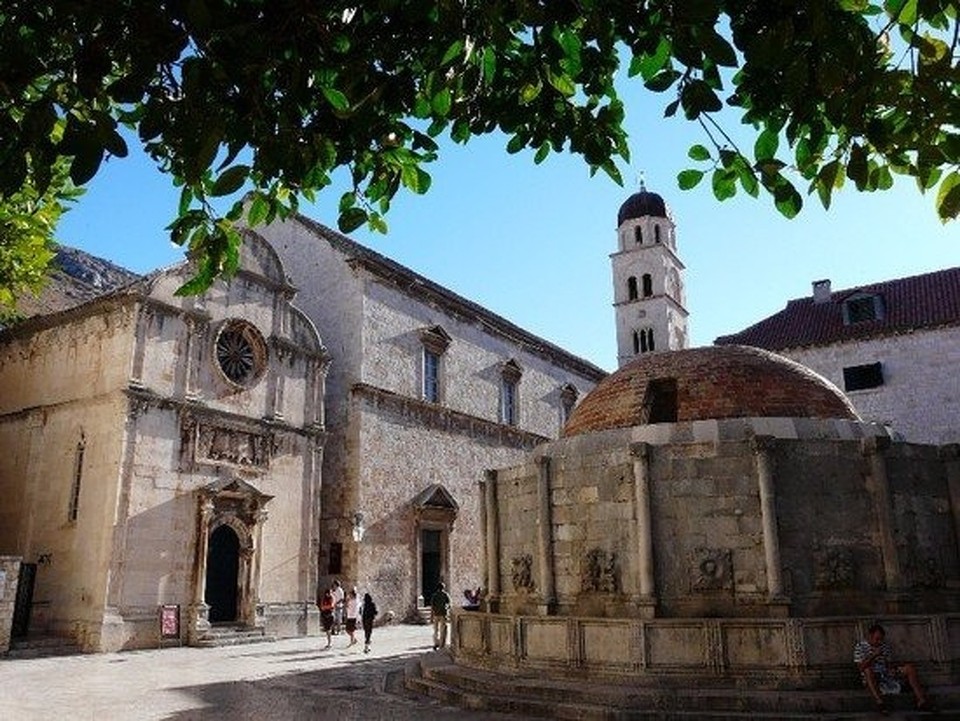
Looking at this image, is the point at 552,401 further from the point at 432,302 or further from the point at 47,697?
the point at 47,697

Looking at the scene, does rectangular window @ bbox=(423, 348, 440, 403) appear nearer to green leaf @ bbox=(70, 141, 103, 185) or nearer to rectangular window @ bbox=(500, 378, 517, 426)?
rectangular window @ bbox=(500, 378, 517, 426)

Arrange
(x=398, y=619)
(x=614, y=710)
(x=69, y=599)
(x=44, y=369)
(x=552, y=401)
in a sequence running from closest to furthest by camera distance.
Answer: (x=614, y=710)
(x=69, y=599)
(x=44, y=369)
(x=398, y=619)
(x=552, y=401)

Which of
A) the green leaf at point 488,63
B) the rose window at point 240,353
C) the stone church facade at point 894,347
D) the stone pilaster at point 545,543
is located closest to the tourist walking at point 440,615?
the stone pilaster at point 545,543

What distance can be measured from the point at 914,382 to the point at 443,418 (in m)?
17.3

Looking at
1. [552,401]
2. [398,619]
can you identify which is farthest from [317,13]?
[552,401]

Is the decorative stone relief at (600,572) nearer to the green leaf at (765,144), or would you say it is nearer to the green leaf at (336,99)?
the green leaf at (765,144)

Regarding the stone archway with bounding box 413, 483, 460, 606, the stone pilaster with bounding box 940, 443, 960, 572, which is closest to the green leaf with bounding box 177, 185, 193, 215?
Result: the stone pilaster with bounding box 940, 443, 960, 572

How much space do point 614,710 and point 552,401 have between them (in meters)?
29.4

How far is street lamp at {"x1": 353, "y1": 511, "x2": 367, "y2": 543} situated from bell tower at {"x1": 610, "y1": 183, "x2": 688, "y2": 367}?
1009 inches

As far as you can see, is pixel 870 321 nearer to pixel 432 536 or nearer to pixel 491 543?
pixel 432 536

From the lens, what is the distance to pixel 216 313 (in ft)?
73.5

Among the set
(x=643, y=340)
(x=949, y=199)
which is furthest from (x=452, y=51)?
(x=643, y=340)

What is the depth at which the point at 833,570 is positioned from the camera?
35.7 feet

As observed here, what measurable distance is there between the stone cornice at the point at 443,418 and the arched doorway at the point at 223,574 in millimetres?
6599
